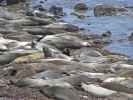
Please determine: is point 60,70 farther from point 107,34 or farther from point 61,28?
point 107,34

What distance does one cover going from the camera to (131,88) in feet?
32.6

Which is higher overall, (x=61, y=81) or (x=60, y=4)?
(x=61, y=81)

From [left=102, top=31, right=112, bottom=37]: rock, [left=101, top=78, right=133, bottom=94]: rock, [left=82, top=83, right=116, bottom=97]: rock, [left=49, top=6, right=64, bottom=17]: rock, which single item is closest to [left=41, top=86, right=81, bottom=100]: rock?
[left=82, top=83, right=116, bottom=97]: rock

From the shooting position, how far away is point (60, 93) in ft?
29.6

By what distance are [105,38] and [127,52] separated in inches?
91.6

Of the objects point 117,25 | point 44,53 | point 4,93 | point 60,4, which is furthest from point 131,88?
point 60,4

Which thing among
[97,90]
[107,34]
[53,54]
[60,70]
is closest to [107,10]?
[107,34]

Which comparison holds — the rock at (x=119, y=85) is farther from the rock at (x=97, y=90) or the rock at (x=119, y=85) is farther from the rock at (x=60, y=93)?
the rock at (x=60, y=93)

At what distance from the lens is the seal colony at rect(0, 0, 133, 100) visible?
9406 millimetres

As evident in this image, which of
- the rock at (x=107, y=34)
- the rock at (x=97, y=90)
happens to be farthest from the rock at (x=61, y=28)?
the rock at (x=97, y=90)

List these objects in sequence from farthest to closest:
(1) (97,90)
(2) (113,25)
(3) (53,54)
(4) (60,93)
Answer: (2) (113,25), (3) (53,54), (1) (97,90), (4) (60,93)

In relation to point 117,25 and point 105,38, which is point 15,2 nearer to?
point 117,25

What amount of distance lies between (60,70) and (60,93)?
2070 millimetres

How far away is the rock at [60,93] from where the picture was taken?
8.92 meters
